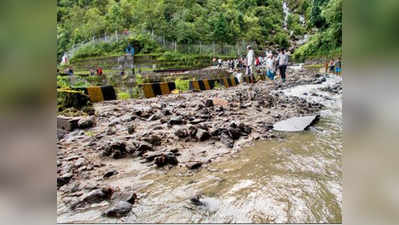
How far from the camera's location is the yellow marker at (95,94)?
310 centimetres

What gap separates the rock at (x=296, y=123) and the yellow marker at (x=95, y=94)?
2.31 m

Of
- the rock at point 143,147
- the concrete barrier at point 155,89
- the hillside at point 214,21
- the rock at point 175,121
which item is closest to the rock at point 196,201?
the rock at point 143,147

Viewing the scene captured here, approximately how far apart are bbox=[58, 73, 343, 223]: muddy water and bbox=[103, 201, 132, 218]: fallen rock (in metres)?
0.03

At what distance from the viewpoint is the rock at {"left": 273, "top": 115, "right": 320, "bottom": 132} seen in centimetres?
246

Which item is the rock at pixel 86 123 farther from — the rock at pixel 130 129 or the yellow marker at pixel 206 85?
the yellow marker at pixel 206 85

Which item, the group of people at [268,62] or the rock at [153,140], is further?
the group of people at [268,62]

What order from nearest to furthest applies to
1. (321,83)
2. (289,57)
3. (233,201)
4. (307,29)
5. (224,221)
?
(224,221) → (233,201) → (307,29) → (289,57) → (321,83)

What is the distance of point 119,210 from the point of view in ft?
3.86

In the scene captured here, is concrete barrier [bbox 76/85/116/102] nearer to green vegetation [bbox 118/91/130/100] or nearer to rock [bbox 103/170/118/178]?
green vegetation [bbox 118/91/130/100]
